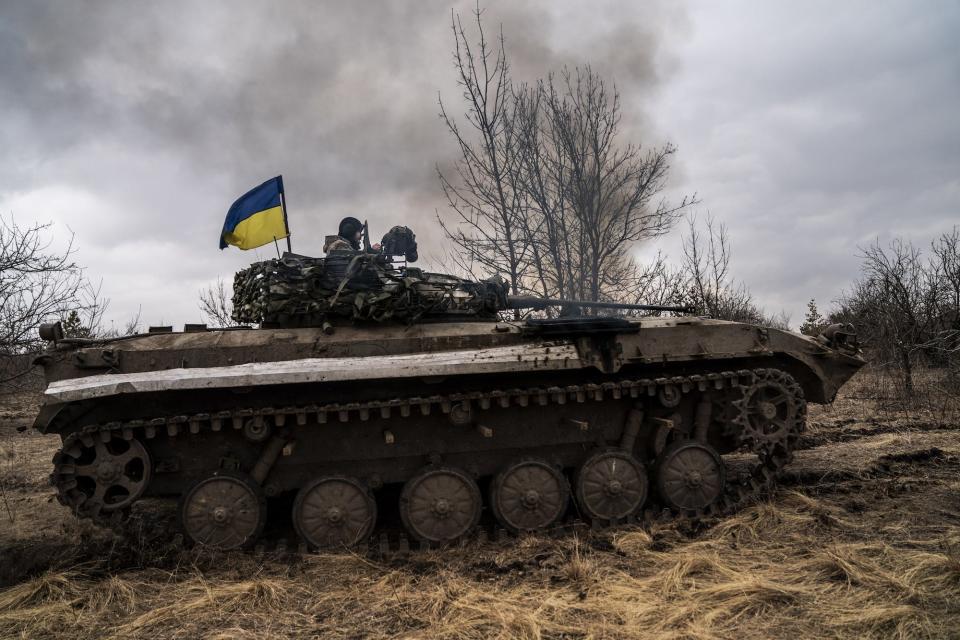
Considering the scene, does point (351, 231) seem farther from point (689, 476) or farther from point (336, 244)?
point (689, 476)

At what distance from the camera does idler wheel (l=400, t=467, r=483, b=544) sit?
6.42 metres

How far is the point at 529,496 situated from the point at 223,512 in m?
3.11

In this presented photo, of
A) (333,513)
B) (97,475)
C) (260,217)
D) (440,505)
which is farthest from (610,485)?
(260,217)

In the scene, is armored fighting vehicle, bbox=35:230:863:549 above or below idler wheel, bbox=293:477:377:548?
above

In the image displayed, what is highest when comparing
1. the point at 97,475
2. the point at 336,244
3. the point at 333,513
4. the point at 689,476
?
the point at 336,244

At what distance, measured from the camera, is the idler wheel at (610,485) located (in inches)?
268

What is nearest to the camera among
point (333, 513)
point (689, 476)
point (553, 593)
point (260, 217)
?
point (553, 593)

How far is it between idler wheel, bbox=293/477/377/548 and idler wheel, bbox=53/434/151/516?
1.52 m

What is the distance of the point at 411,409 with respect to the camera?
21.5 feet

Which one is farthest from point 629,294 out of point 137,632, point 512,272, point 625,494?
point 137,632

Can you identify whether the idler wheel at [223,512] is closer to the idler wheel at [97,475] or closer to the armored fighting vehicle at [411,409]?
the armored fighting vehicle at [411,409]

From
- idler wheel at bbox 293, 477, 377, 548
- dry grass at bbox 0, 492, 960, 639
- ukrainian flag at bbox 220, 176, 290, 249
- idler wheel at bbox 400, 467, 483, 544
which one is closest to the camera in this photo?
dry grass at bbox 0, 492, 960, 639

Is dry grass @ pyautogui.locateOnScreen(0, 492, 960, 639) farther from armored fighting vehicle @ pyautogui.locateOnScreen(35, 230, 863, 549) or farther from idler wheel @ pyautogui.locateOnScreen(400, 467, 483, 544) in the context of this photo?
armored fighting vehicle @ pyautogui.locateOnScreen(35, 230, 863, 549)

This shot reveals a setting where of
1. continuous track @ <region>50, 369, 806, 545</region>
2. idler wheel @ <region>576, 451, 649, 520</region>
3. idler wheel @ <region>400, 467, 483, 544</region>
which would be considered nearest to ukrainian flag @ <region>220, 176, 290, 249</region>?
continuous track @ <region>50, 369, 806, 545</region>
